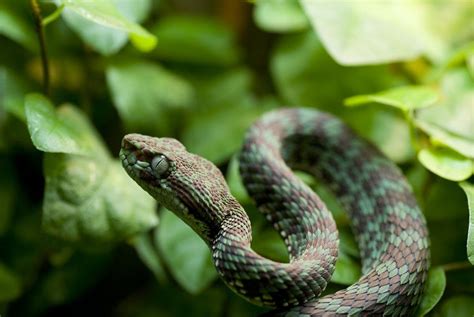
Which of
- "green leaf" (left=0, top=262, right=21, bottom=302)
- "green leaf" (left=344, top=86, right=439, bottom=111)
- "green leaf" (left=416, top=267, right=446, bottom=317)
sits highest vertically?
"green leaf" (left=344, top=86, right=439, bottom=111)

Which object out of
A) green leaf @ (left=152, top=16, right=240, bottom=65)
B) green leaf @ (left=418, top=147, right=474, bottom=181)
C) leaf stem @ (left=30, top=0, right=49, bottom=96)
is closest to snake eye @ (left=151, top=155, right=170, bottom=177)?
leaf stem @ (left=30, top=0, right=49, bottom=96)

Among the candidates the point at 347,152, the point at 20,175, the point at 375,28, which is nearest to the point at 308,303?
the point at 347,152

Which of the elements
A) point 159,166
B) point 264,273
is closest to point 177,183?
point 159,166

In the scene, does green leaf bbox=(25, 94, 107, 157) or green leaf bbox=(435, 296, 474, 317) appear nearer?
green leaf bbox=(25, 94, 107, 157)

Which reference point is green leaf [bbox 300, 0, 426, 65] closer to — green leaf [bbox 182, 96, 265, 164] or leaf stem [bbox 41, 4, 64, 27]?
green leaf [bbox 182, 96, 265, 164]

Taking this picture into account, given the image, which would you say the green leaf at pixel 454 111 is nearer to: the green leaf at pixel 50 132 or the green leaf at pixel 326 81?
the green leaf at pixel 326 81

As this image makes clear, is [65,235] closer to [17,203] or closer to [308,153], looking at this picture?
[17,203]
